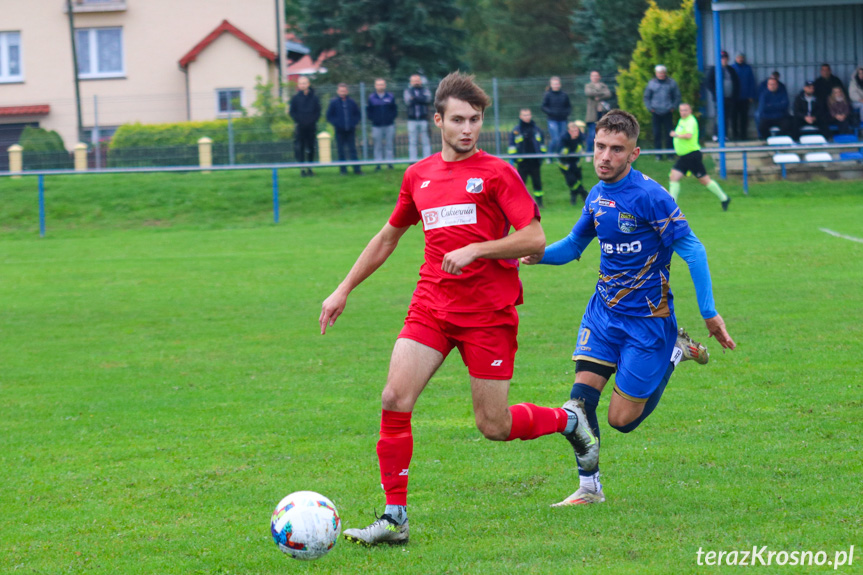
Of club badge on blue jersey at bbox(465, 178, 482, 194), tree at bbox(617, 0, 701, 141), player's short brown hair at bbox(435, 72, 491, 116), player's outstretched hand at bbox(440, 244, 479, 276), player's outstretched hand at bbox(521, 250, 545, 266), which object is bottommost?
player's outstretched hand at bbox(521, 250, 545, 266)

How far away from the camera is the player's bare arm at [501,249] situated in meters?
4.62

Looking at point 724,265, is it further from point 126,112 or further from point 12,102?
point 12,102

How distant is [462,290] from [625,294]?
3.45 feet

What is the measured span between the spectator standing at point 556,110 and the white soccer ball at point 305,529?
18.6 metres

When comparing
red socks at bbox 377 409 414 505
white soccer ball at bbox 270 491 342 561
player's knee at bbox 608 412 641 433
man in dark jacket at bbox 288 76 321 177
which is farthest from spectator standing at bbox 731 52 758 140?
white soccer ball at bbox 270 491 342 561

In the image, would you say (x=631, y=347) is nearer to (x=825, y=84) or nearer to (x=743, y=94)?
(x=743, y=94)

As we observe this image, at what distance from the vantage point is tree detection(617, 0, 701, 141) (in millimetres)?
24812

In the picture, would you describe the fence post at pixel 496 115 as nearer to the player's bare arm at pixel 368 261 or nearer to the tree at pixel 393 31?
the tree at pixel 393 31

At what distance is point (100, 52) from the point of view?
42.5 meters

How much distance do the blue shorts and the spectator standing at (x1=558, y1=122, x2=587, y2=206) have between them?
1509 cm

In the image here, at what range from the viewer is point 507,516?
5180 mm

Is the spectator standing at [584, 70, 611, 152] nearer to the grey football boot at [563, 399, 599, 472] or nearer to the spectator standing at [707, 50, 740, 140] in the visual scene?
the spectator standing at [707, 50, 740, 140]

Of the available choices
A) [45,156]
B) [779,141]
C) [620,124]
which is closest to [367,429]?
[620,124]

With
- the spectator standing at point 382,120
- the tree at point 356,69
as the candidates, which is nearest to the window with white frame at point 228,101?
the tree at point 356,69
